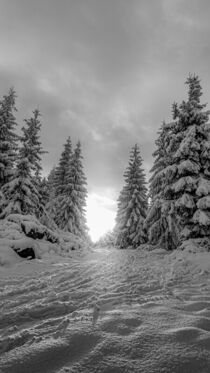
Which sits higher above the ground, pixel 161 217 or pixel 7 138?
pixel 7 138

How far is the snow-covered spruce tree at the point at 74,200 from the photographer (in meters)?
28.3

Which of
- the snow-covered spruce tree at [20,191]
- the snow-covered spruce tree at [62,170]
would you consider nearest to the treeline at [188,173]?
the snow-covered spruce tree at [20,191]

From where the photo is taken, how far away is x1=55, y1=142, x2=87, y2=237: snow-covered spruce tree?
28344mm

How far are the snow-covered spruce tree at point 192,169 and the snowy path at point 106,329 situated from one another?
249 inches

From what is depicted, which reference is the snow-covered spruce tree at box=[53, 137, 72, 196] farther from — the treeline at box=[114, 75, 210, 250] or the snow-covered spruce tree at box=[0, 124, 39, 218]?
the treeline at box=[114, 75, 210, 250]

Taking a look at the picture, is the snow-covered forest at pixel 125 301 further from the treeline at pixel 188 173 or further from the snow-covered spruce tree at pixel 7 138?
the snow-covered spruce tree at pixel 7 138

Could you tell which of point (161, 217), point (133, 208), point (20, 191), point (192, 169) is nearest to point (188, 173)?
point (192, 169)

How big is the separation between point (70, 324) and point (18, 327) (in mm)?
745

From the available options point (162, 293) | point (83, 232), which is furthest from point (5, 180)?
point (162, 293)

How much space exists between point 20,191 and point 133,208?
14.9 m

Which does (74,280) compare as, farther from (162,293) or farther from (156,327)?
(156,327)

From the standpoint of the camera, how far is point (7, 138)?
21.2m

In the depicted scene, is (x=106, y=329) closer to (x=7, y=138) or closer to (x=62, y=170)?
(x=7, y=138)

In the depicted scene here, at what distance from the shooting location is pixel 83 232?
3075 centimetres
